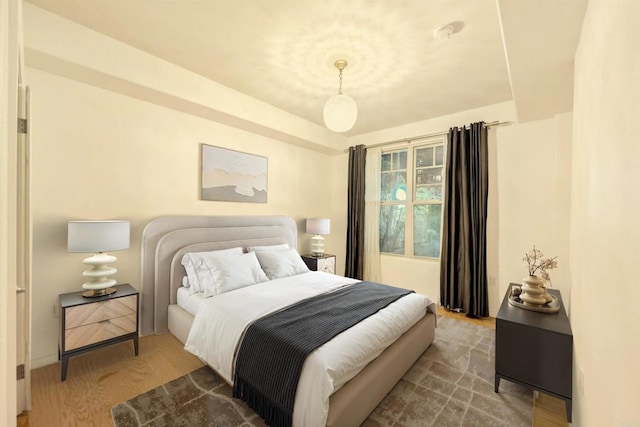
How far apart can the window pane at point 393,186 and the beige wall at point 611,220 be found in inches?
117

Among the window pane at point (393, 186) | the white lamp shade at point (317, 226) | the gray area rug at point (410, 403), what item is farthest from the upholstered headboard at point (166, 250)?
the window pane at point (393, 186)

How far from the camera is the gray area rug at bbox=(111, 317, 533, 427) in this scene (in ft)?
5.76

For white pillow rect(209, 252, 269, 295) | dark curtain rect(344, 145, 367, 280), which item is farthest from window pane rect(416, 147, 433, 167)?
white pillow rect(209, 252, 269, 295)

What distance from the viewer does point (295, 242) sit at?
172 inches

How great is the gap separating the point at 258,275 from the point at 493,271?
9.69 ft

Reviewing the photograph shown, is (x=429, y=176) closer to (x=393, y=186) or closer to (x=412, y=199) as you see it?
(x=412, y=199)

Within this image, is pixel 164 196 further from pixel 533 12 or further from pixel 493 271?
pixel 493 271

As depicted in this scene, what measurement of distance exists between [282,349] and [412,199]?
328cm

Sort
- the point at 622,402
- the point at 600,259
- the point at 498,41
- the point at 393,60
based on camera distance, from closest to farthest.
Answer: the point at 622,402
the point at 600,259
the point at 498,41
the point at 393,60

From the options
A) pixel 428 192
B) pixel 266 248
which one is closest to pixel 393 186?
pixel 428 192

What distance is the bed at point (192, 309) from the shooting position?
167 cm

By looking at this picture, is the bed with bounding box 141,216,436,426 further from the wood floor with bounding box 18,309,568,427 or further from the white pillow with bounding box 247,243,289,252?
the wood floor with bounding box 18,309,568,427

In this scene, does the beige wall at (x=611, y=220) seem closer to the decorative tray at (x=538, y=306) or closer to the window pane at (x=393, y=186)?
the decorative tray at (x=538, y=306)

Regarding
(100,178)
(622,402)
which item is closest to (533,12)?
(622,402)
